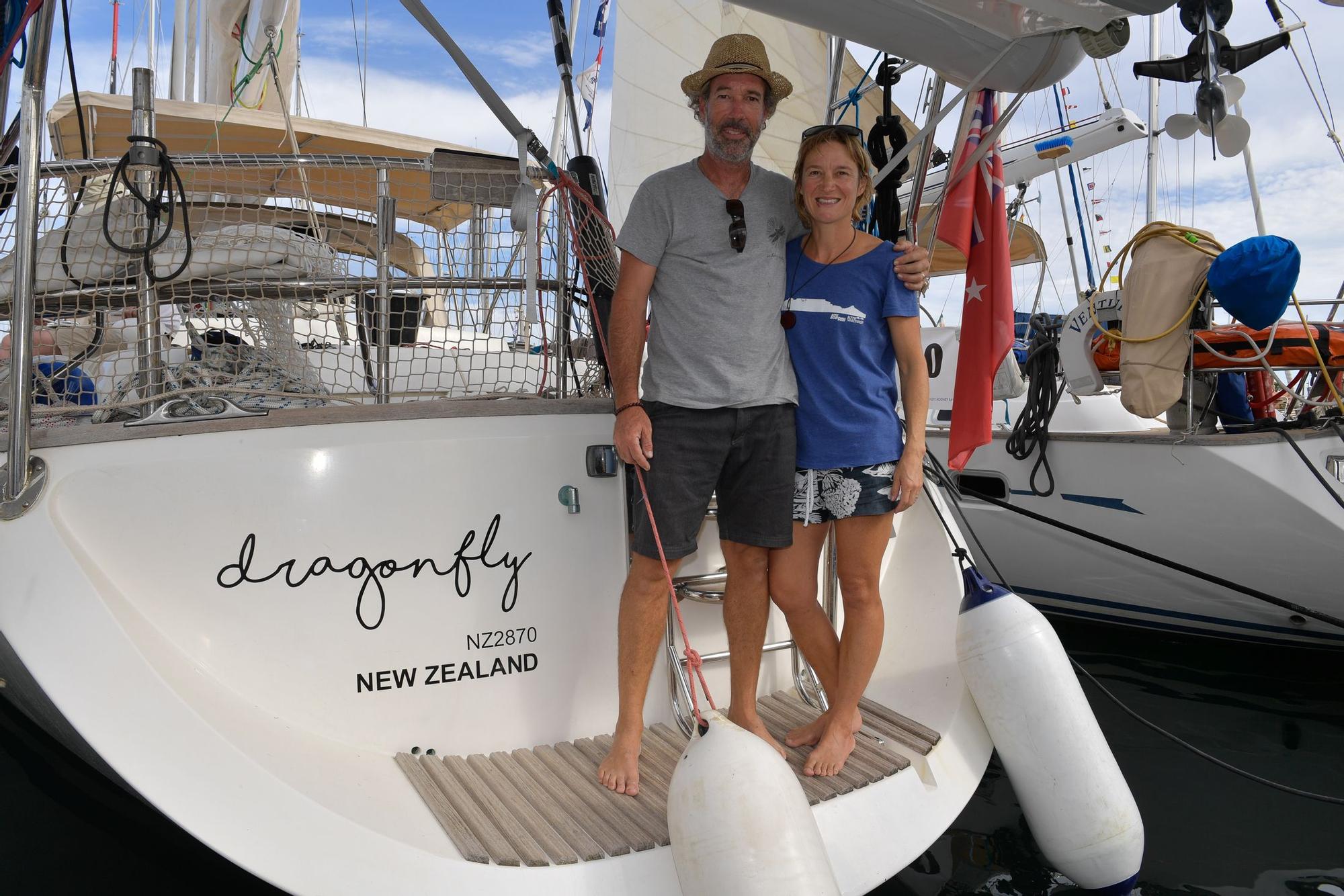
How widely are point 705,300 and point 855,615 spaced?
871mm

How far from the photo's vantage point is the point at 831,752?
221 cm

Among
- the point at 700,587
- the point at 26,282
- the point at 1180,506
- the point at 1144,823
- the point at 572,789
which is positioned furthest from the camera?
the point at 1180,506

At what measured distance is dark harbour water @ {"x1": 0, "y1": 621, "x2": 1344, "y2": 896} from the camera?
242 centimetres

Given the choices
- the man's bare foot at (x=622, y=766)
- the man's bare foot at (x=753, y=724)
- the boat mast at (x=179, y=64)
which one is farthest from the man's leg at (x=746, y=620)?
the boat mast at (x=179, y=64)

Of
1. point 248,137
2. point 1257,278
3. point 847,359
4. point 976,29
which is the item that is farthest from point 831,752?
point 248,137

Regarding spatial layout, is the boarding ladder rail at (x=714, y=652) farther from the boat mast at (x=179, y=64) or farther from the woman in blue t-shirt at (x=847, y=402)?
the boat mast at (x=179, y=64)

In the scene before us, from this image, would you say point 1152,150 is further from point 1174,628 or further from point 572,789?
point 572,789

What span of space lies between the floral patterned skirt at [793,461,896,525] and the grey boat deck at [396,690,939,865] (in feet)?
2.00

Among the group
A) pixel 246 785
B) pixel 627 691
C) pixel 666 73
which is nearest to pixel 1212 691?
pixel 627 691

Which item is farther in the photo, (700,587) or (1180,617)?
(1180,617)

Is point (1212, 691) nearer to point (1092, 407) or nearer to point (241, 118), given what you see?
point (1092, 407)

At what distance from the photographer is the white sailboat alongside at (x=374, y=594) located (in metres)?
1.69

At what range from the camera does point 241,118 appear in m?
6.51

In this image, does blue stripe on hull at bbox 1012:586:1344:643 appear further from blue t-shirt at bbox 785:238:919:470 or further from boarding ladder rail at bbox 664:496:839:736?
blue t-shirt at bbox 785:238:919:470
